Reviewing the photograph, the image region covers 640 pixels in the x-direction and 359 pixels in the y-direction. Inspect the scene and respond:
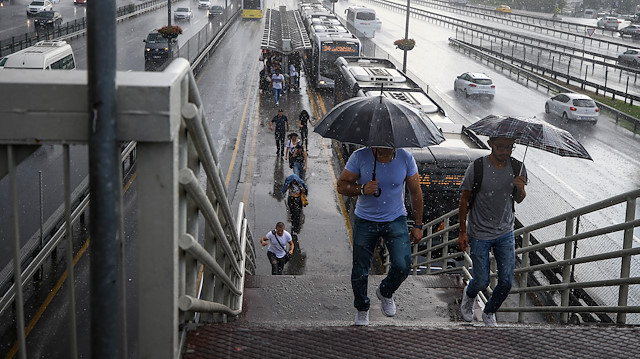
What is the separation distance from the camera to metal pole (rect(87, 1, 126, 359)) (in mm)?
2422

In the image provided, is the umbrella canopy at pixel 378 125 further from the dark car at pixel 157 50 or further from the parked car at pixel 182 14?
the parked car at pixel 182 14

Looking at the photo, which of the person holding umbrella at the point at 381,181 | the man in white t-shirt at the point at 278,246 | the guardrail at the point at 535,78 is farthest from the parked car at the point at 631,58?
the person holding umbrella at the point at 381,181

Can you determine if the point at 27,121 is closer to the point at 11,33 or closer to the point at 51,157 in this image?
the point at 51,157

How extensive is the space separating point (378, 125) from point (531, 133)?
1.46 metres

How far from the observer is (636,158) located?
2555cm

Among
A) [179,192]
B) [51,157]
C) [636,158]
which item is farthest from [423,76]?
[179,192]

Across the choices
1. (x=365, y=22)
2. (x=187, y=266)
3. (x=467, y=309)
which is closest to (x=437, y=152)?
(x=467, y=309)

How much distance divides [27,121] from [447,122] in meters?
14.7

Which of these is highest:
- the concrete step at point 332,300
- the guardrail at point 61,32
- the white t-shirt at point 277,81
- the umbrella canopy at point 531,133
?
the umbrella canopy at point 531,133

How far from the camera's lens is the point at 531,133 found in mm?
6176

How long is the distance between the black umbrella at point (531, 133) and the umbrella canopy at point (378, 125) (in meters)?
0.47

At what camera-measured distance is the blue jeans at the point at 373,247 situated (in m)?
5.66

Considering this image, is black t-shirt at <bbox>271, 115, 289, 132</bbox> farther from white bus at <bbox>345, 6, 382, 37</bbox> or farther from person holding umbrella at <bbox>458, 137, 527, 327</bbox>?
white bus at <bbox>345, 6, 382, 37</bbox>

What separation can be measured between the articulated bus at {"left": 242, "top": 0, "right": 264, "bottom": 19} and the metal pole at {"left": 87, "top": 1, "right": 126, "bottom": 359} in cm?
7480
